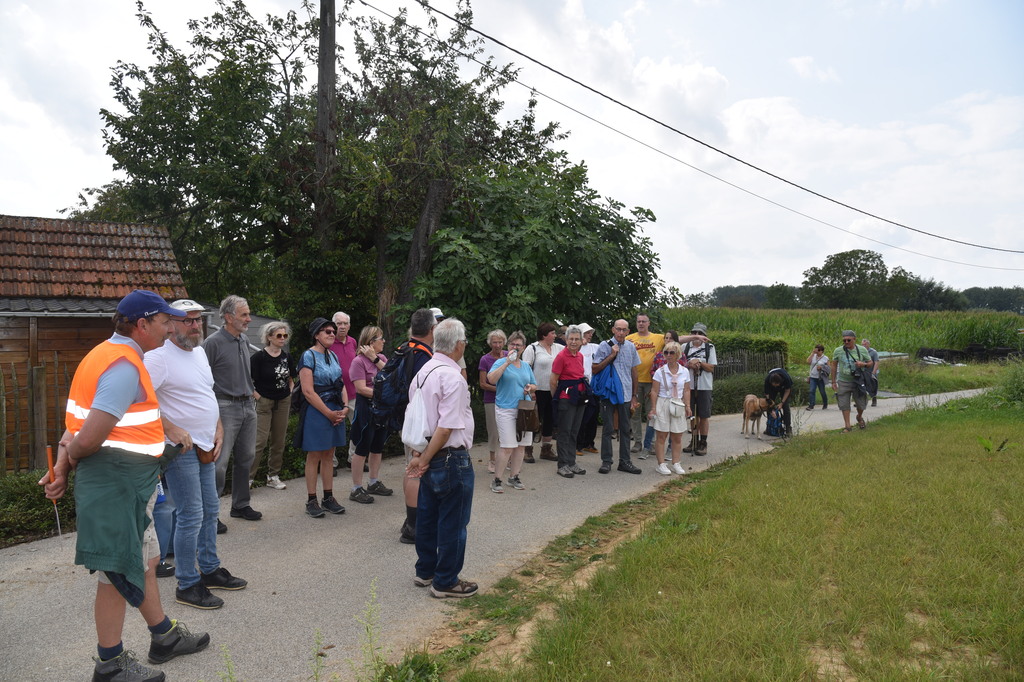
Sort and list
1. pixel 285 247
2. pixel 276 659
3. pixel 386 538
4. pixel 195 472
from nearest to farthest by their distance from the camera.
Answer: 1. pixel 276 659
2. pixel 195 472
3. pixel 386 538
4. pixel 285 247

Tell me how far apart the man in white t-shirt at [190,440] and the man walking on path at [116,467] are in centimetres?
67

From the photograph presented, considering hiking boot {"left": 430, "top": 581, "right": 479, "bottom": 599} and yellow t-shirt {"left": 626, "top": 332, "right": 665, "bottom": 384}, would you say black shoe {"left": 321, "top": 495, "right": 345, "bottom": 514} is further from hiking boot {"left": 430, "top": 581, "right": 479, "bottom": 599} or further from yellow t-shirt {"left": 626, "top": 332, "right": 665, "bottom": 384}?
yellow t-shirt {"left": 626, "top": 332, "right": 665, "bottom": 384}

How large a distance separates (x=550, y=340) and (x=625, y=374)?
3.70 ft

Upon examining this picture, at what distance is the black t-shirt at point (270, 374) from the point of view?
7.39 metres

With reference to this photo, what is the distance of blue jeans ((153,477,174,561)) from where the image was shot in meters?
4.65

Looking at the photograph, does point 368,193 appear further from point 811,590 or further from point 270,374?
point 811,590

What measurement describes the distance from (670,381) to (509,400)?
8.23ft

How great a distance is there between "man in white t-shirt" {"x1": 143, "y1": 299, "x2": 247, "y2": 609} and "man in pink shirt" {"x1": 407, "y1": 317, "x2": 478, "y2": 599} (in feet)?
4.64

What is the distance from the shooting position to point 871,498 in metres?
6.81

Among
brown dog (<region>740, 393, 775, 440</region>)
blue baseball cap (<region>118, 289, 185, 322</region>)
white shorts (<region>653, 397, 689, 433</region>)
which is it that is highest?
blue baseball cap (<region>118, 289, 185, 322</region>)

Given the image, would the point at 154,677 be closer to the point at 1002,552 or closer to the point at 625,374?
the point at 1002,552

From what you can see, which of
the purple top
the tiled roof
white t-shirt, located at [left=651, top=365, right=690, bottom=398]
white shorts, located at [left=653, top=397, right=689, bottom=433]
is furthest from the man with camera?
the tiled roof

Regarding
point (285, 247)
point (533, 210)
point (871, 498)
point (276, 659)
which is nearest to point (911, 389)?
point (533, 210)

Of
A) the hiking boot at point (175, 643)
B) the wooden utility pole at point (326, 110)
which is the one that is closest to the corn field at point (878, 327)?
the wooden utility pole at point (326, 110)
